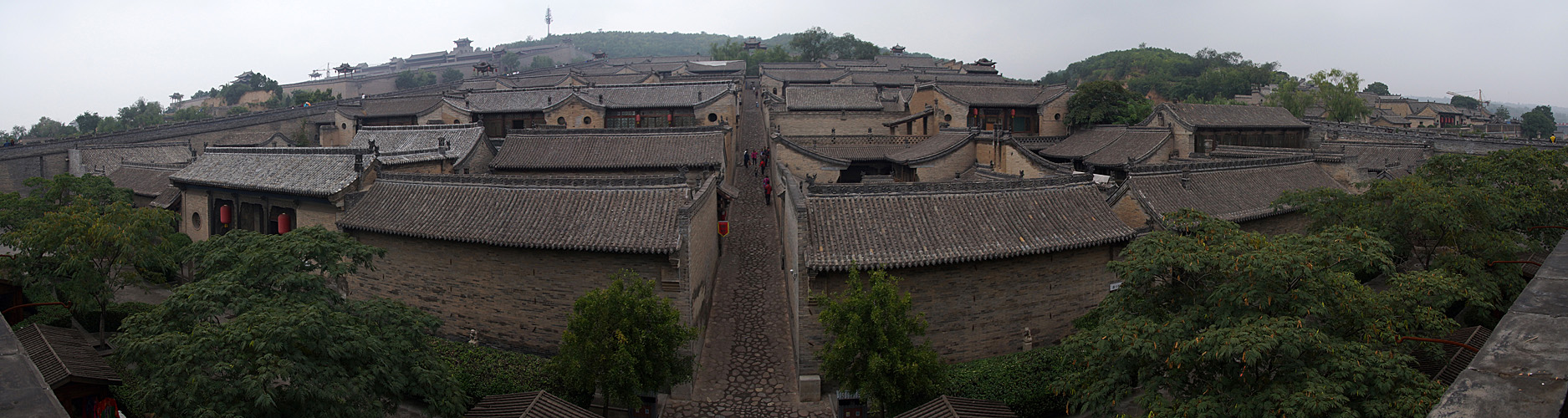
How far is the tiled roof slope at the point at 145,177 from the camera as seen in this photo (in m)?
31.6

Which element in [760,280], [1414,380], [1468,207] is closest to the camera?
[1414,380]

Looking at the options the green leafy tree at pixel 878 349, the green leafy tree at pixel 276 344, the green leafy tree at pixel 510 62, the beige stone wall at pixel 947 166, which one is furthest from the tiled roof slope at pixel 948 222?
the green leafy tree at pixel 510 62

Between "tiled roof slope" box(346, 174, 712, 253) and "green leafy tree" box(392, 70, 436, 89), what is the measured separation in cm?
7833

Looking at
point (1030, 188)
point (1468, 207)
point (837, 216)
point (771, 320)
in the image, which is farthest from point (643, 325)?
point (1468, 207)

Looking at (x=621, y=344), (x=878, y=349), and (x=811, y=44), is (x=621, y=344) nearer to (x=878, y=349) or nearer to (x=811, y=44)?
(x=878, y=349)

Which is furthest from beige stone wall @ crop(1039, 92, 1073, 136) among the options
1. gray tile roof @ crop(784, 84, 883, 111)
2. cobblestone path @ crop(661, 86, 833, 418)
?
cobblestone path @ crop(661, 86, 833, 418)

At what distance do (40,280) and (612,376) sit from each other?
1363cm

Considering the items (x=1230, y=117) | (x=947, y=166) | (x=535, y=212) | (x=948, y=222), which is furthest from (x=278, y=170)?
(x=1230, y=117)

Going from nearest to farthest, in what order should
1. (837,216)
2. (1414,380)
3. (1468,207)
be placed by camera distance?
(1414,380) < (1468,207) < (837,216)

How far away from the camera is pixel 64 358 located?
48.8 feet

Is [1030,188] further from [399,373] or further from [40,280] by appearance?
[40,280]

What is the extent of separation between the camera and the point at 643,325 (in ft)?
46.6

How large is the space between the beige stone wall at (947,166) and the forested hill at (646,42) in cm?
12941

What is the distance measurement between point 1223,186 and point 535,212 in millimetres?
19165
